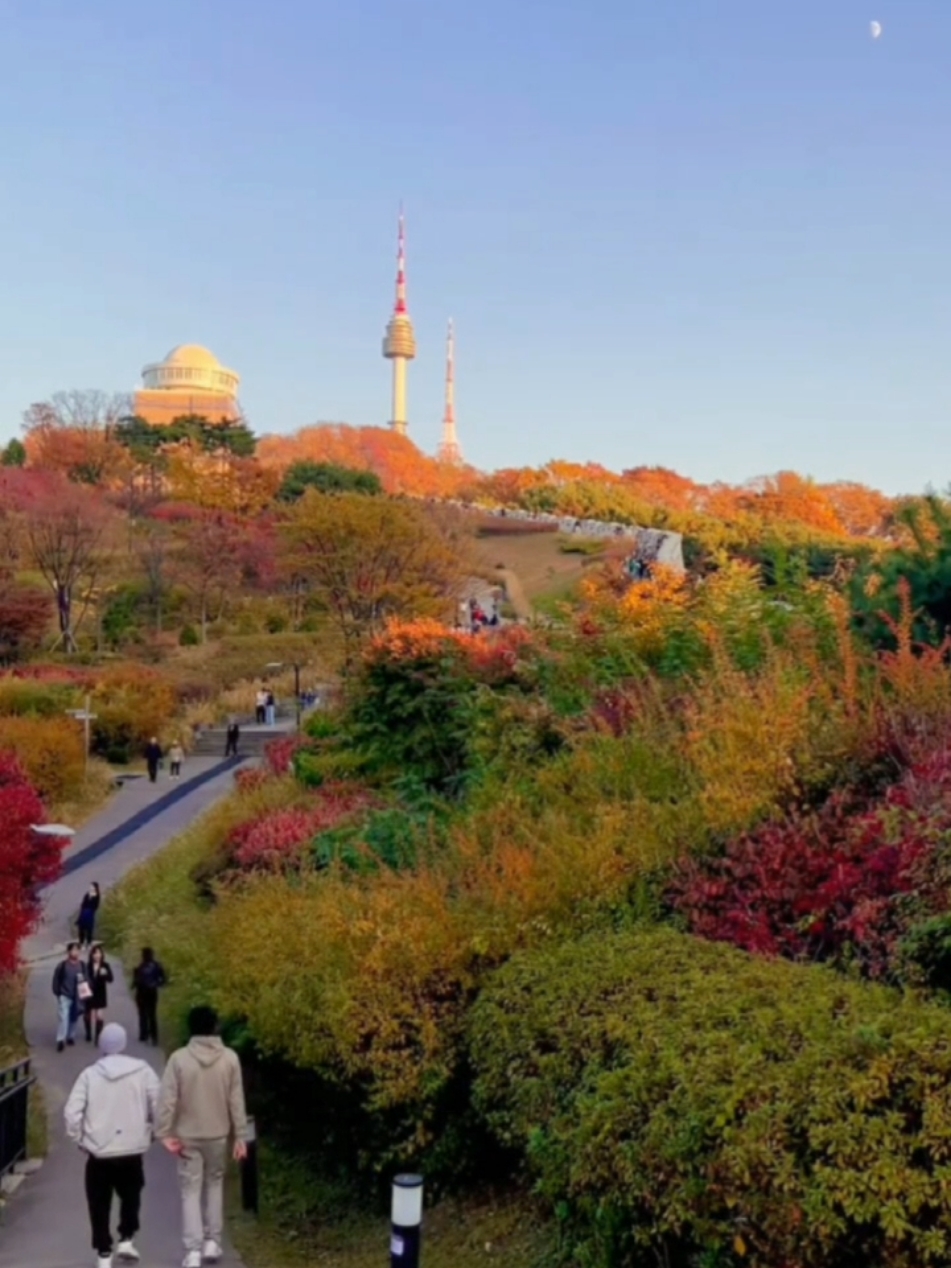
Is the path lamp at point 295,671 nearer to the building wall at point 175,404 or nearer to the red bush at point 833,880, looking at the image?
the red bush at point 833,880

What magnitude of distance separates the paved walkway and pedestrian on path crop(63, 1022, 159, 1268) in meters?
0.59

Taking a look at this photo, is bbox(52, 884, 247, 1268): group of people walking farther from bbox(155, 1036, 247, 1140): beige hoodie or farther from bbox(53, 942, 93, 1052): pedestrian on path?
bbox(53, 942, 93, 1052): pedestrian on path

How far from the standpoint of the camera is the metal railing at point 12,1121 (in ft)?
26.3

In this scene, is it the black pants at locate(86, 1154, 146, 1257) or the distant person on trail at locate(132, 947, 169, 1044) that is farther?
the distant person on trail at locate(132, 947, 169, 1044)

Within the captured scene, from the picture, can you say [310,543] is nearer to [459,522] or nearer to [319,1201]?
[459,522]

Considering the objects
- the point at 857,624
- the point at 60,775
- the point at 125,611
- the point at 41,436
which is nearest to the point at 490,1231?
the point at 857,624

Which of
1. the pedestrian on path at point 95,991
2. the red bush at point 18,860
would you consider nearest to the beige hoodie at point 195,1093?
the red bush at point 18,860

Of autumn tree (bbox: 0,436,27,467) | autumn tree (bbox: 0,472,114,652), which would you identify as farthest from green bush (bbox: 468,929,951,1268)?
autumn tree (bbox: 0,436,27,467)

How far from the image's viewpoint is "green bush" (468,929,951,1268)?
12.3ft

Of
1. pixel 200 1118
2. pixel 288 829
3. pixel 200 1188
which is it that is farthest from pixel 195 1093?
pixel 288 829

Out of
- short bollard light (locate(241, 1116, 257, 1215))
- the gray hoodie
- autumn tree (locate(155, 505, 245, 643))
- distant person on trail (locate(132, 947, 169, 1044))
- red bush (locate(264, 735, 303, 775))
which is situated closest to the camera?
the gray hoodie

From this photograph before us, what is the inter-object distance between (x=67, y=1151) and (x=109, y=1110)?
334cm

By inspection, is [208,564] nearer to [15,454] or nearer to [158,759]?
[158,759]

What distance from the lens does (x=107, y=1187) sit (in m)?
6.20
